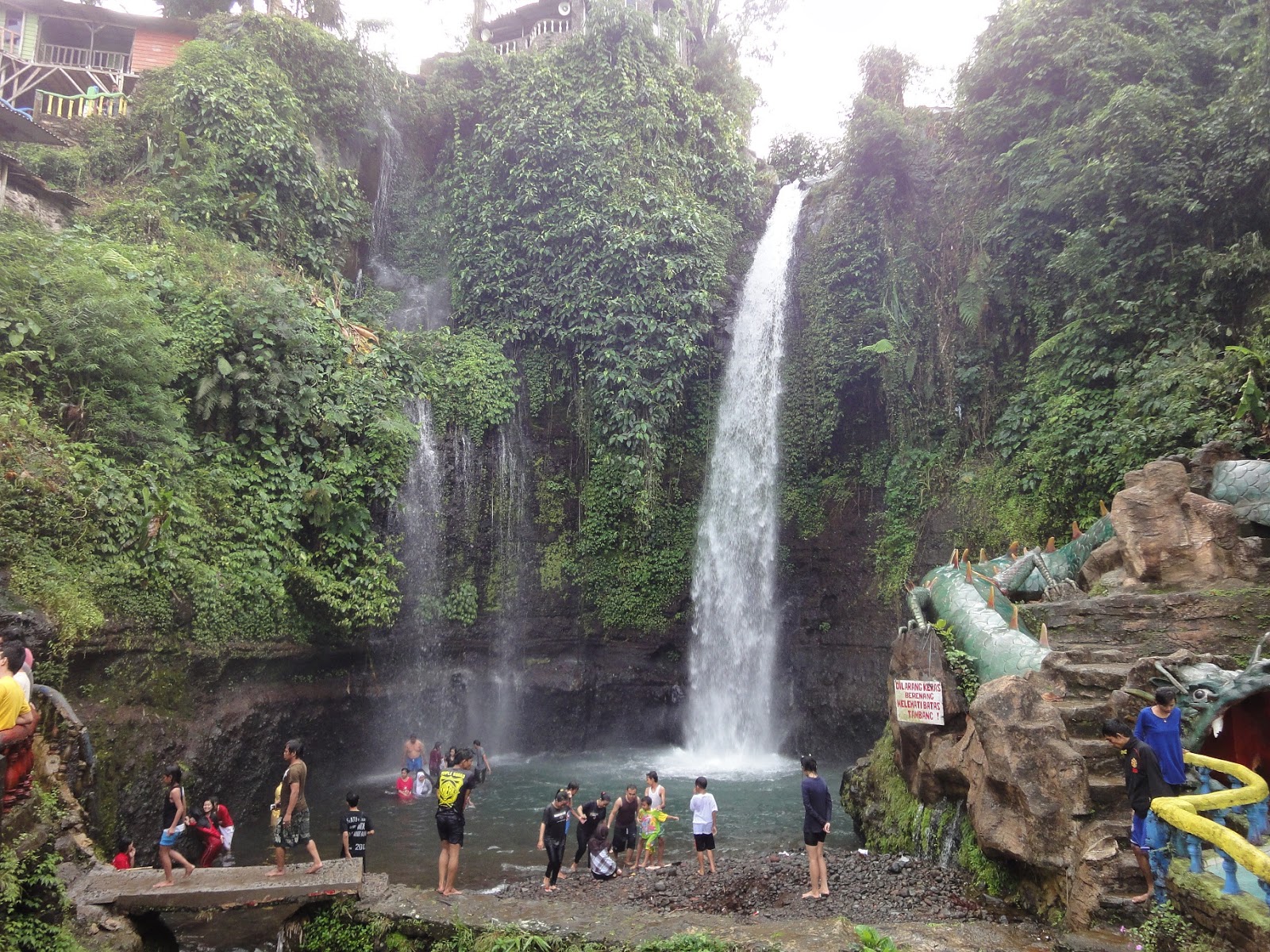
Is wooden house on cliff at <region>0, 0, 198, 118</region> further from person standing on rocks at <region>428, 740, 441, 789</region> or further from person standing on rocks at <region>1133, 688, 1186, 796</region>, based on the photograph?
person standing on rocks at <region>1133, 688, 1186, 796</region>

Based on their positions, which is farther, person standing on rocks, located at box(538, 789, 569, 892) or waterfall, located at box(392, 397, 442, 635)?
waterfall, located at box(392, 397, 442, 635)

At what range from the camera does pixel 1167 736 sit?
5402 mm

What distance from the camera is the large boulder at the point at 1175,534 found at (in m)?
7.73

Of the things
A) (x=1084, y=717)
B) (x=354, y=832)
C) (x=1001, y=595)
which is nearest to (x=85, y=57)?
(x=354, y=832)

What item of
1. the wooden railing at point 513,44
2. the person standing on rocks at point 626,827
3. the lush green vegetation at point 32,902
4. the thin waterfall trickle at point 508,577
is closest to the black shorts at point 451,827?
the person standing on rocks at point 626,827

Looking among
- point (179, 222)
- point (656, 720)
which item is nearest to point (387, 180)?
point (179, 222)

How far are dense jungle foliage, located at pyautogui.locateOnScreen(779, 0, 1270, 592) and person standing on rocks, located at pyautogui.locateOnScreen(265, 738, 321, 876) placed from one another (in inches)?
440

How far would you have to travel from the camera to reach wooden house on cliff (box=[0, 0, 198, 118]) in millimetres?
21234

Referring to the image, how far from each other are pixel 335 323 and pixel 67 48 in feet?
55.2

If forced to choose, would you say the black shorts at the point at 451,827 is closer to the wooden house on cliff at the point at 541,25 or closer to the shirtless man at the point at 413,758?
the shirtless man at the point at 413,758

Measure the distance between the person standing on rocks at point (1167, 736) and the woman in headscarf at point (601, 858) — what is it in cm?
569

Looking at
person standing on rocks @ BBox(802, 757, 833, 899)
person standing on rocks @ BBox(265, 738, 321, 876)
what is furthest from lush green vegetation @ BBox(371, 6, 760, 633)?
person standing on rocks @ BBox(802, 757, 833, 899)

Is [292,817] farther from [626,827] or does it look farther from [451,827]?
[626,827]

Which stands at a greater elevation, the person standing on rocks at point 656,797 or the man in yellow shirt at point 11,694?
the man in yellow shirt at point 11,694
